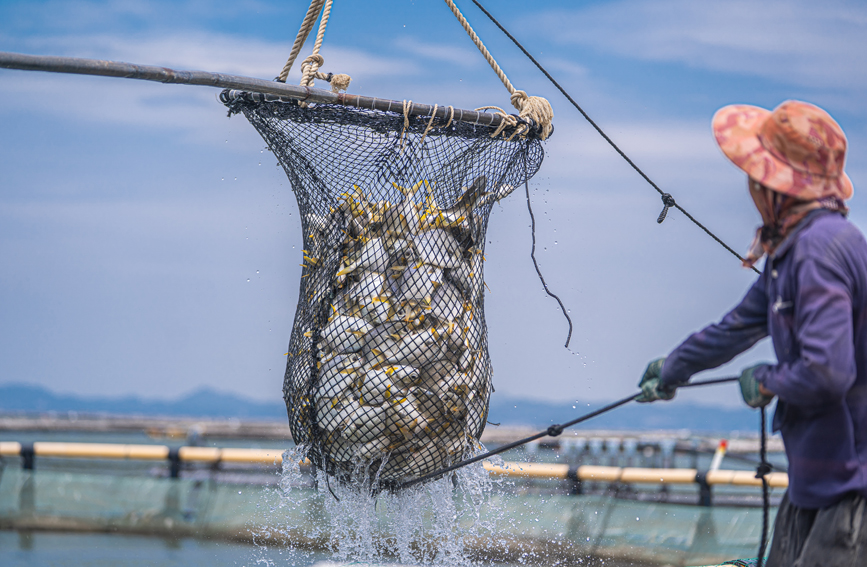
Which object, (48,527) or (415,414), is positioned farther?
(48,527)

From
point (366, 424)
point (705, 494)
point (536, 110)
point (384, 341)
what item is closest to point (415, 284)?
point (384, 341)

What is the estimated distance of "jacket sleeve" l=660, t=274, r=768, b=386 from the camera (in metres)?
1.99

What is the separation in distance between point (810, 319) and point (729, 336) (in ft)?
1.26

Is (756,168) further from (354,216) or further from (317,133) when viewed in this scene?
(317,133)

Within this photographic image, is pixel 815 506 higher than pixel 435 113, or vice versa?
pixel 435 113

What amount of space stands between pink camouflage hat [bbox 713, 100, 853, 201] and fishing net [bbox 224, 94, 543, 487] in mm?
1210

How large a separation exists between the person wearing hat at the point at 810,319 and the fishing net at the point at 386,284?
1.12m

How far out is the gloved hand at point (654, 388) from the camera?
6.99 ft

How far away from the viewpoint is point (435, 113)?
2.88m

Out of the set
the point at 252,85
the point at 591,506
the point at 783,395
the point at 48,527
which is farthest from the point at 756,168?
the point at 48,527

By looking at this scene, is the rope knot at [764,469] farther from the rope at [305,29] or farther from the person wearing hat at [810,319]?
the rope at [305,29]

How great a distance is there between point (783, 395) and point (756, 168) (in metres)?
0.51

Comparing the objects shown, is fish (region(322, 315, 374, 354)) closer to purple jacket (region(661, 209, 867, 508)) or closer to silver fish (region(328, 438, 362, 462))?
silver fish (region(328, 438, 362, 462))

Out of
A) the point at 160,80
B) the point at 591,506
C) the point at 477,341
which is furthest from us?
the point at 591,506
